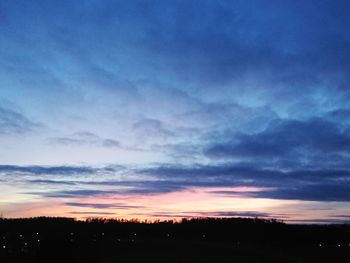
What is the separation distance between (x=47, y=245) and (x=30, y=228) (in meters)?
53.7

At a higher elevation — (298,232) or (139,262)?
(298,232)

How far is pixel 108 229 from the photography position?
228 feet

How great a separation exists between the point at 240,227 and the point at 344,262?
38960mm

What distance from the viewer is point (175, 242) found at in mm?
51875

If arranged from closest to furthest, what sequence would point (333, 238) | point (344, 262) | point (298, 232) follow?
point (344, 262) < point (333, 238) < point (298, 232)

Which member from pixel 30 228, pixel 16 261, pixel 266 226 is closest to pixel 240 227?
pixel 266 226

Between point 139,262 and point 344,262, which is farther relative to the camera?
point 139,262

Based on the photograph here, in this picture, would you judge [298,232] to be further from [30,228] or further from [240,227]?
[30,228]

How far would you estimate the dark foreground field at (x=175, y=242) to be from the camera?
1749cm

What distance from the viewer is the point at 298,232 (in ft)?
211

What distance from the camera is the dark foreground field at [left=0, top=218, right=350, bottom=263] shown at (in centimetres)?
1749

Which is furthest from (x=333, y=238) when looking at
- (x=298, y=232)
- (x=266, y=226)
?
(x=266, y=226)

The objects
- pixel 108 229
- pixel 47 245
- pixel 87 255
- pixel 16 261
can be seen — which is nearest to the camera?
pixel 47 245

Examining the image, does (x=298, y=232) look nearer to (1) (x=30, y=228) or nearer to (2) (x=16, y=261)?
(1) (x=30, y=228)
